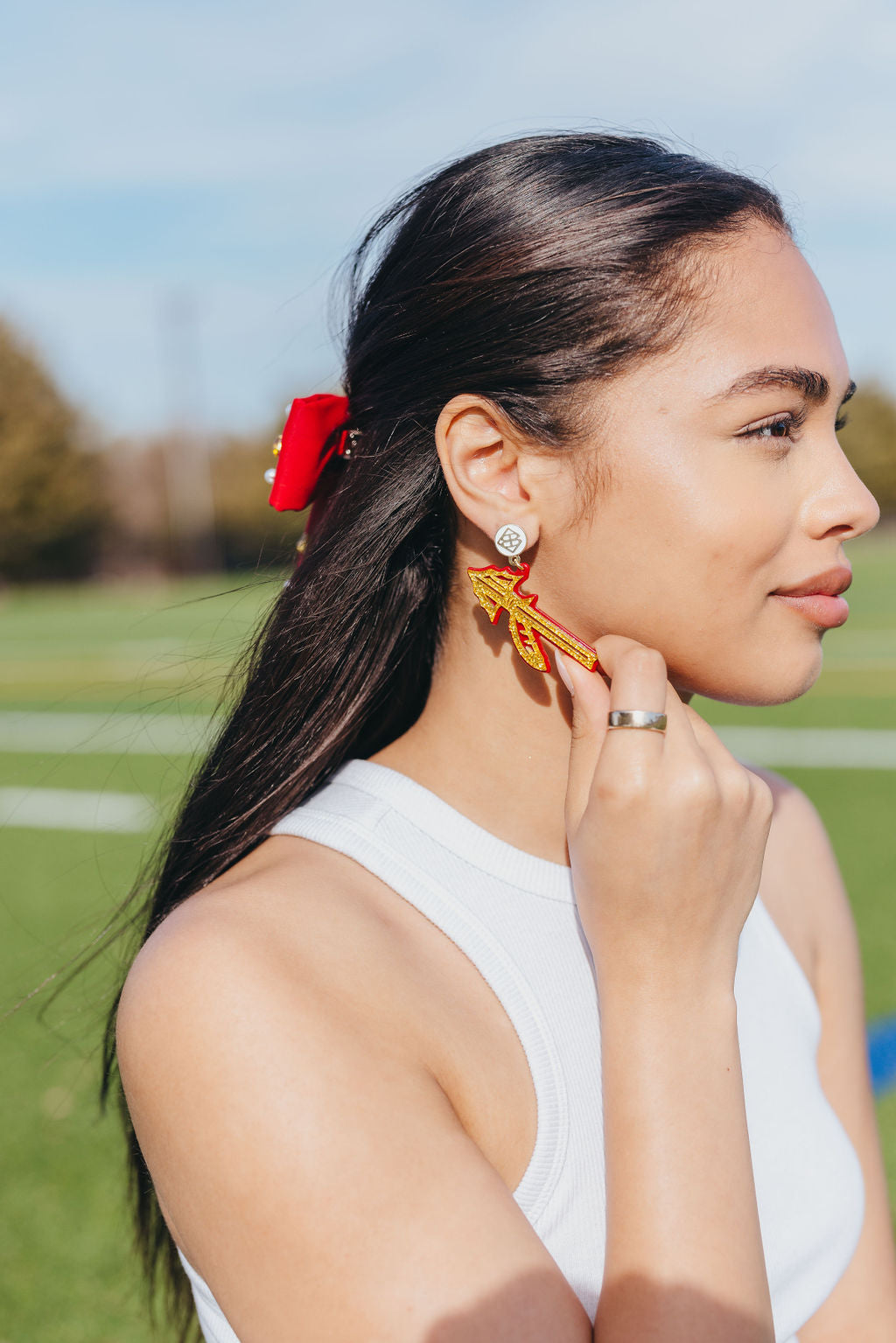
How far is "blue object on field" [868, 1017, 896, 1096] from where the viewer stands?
8.89 feet

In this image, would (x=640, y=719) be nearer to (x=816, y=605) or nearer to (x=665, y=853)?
(x=665, y=853)

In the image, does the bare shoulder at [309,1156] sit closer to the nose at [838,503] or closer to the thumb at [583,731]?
the thumb at [583,731]

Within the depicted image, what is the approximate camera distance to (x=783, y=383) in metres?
1.74

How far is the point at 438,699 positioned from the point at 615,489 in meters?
0.53

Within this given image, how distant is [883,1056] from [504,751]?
137 cm

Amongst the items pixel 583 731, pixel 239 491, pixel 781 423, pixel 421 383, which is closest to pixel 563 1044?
pixel 583 731

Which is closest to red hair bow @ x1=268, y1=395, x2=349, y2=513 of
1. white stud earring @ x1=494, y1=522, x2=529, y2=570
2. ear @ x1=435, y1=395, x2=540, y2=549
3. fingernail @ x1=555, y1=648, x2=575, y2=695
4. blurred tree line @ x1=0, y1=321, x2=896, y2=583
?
ear @ x1=435, y1=395, x2=540, y2=549

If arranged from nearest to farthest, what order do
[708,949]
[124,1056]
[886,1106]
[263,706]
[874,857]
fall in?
1. [124,1056]
2. [708,949]
3. [263,706]
4. [886,1106]
5. [874,857]

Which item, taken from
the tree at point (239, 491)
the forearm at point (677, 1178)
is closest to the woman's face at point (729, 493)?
the forearm at point (677, 1178)

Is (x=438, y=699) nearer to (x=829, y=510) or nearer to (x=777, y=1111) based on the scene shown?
(x=829, y=510)

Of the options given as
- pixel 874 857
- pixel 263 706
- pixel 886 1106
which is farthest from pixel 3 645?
pixel 263 706

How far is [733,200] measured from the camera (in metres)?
1.89

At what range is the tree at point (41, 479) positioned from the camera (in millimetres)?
47562

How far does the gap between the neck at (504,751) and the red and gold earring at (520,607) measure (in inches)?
3.3
